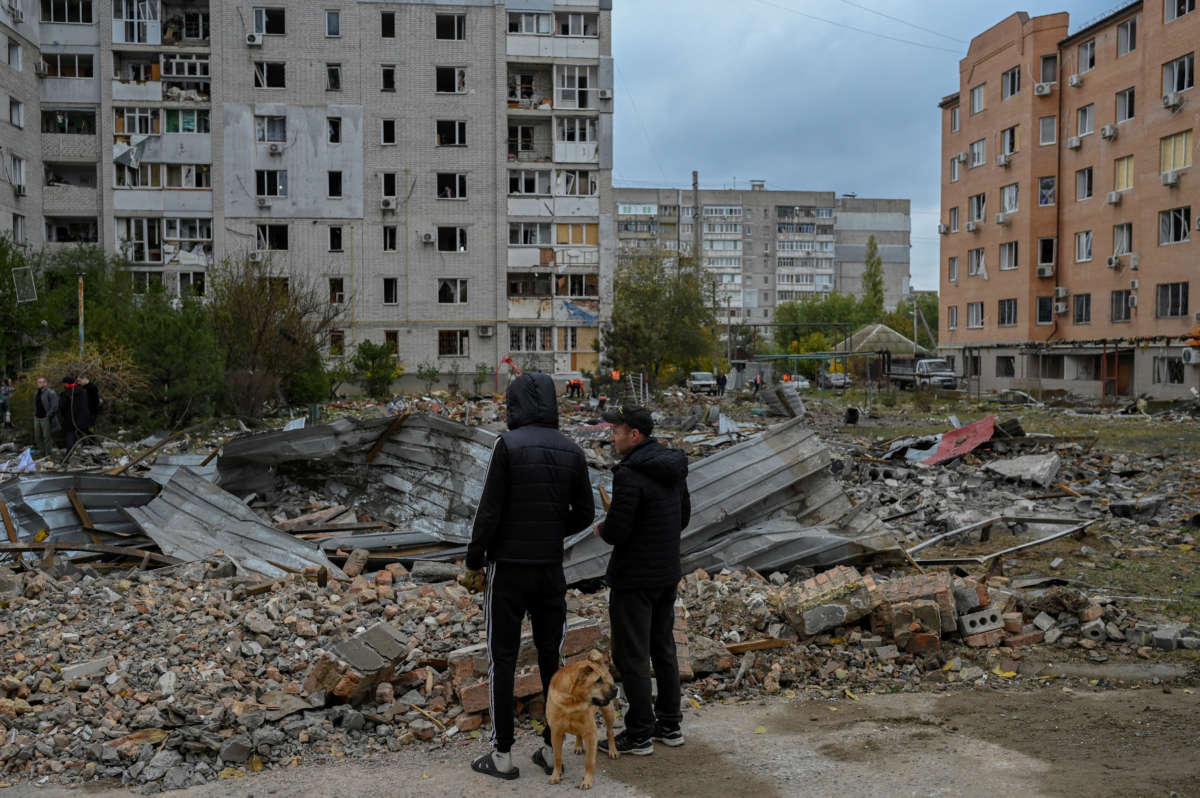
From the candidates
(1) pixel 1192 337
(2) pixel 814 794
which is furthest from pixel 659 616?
Answer: (1) pixel 1192 337

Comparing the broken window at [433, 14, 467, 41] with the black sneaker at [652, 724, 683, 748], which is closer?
the black sneaker at [652, 724, 683, 748]

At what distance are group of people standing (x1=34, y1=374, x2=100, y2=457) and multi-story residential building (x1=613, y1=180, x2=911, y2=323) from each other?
9052cm

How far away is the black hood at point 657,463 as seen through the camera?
4852 mm

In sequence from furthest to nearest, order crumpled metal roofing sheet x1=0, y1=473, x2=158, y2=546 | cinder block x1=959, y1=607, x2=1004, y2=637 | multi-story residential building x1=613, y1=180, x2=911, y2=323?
multi-story residential building x1=613, y1=180, x2=911, y2=323 < crumpled metal roofing sheet x1=0, y1=473, x2=158, y2=546 < cinder block x1=959, y1=607, x2=1004, y2=637

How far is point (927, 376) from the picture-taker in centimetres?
4391

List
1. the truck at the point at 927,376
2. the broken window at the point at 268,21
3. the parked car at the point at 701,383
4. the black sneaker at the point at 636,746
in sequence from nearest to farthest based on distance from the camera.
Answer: the black sneaker at the point at 636,746 < the broken window at the point at 268,21 < the truck at the point at 927,376 < the parked car at the point at 701,383

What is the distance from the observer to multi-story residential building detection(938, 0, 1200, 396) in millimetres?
34562

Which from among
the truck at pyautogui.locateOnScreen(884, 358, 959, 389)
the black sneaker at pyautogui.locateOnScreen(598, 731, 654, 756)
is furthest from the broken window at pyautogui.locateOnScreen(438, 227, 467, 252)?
the black sneaker at pyautogui.locateOnScreen(598, 731, 654, 756)

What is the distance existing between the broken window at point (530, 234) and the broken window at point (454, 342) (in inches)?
189

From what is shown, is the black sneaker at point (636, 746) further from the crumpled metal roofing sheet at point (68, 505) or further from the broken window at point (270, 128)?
the broken window at point (270, 128)

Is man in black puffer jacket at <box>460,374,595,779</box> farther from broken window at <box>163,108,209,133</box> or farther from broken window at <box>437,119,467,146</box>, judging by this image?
broken window at <box>163,108,209,133</box>

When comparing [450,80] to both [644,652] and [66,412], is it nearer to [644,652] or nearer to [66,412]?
[66,412]

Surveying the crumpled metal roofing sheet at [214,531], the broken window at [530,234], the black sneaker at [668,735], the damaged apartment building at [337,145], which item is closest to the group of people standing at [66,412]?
the crumpled metal roofing sheet at [214,531]

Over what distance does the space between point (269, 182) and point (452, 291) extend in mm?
9161
